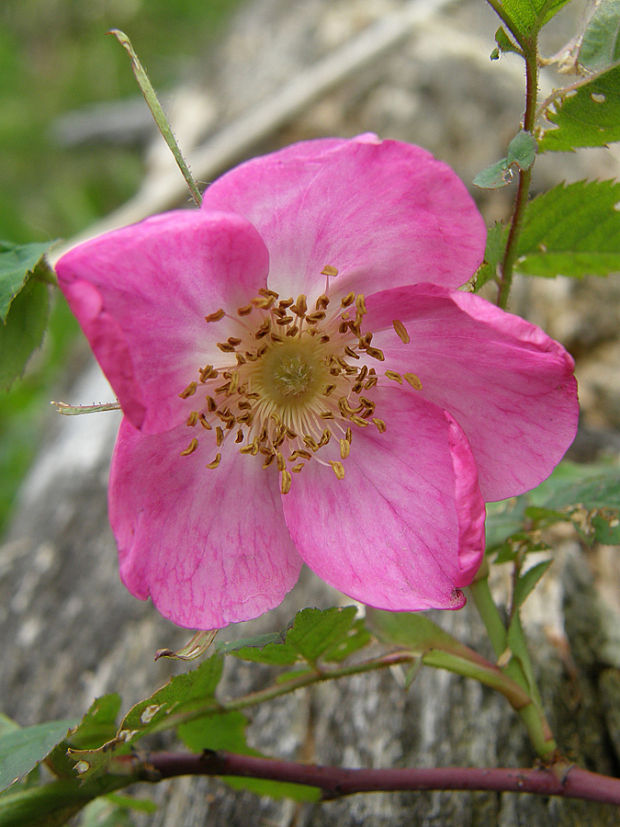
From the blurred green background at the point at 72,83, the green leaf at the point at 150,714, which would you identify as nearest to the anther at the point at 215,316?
the green leaf at the point at 150,714

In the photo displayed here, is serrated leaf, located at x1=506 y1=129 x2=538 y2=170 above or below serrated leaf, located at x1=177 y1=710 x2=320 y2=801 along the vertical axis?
above

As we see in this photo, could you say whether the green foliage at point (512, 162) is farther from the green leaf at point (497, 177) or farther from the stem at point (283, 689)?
the stem at point (283, 689)

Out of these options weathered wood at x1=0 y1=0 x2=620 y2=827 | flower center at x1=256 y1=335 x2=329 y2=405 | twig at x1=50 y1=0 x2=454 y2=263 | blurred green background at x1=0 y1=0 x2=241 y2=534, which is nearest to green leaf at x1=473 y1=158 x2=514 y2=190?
flower center at x1=256 y1=335 x2=329 y2=405

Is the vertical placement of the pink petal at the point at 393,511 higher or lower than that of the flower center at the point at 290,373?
lower

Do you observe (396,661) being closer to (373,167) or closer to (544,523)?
(544,523)

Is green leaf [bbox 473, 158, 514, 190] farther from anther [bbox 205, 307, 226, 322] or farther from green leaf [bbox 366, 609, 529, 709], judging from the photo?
green leaf [bbox 366, 609, 529, 709]

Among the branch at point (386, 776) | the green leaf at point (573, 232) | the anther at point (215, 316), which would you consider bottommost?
the branch at point (386, 776)
